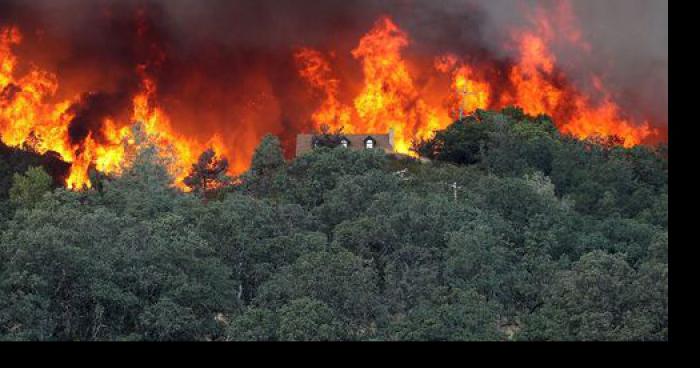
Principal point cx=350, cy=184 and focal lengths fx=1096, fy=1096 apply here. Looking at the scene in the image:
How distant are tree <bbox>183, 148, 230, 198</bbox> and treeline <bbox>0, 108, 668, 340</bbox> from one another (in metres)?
0.23

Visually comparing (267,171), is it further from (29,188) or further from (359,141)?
(29,188)

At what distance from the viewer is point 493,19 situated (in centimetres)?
13275

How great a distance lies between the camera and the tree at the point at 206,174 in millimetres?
108000

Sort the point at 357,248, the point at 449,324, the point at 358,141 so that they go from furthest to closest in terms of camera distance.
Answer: the point at 358,141
the point at 357,248
the point at 449,324

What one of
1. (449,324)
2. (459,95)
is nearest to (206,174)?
(459,95)

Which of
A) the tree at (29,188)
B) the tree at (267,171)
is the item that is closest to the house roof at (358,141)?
the tree at (267,171)

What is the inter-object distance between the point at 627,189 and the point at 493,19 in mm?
39168

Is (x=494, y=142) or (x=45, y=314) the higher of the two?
(x=494, y=142)

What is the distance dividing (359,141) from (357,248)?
149 feet

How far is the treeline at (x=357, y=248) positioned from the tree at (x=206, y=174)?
8.9 inches

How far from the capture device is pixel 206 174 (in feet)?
358

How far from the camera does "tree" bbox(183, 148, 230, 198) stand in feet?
354
